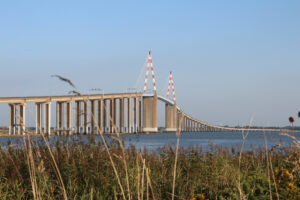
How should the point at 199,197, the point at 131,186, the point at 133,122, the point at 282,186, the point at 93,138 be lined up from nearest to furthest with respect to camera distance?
1. the point at 199,197
2. the point at 282,186
3. the point at 131,186
4. the point at 93,138
5. the point at 133,122

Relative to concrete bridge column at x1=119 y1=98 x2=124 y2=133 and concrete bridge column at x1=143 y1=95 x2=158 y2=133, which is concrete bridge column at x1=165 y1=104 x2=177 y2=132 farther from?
concrete bridge column at x1=119 y1=98 x2=124 y2=133

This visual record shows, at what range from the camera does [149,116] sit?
9544 centimetres

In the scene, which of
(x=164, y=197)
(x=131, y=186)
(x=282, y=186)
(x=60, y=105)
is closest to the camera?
(x=282, y=186)

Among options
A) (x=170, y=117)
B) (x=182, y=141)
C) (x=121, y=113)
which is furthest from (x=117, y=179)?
(x=170, y=117)

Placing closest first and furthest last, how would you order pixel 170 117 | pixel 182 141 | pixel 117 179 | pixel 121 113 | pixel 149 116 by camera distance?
pixel 117 179
pixel 182 141
pixel 121 113
pixel 149 116
pixel 170 117

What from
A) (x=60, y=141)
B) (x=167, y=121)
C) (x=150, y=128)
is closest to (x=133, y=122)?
(x=150, y=128)

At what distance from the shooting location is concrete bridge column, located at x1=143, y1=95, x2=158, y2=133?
94.3 metres

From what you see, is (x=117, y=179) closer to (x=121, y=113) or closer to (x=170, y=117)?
(x=121, y=113)

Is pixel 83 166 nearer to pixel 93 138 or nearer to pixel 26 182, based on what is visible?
pixel 26 182

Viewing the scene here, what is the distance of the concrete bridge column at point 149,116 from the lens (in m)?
94.3

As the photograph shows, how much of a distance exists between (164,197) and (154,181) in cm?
43

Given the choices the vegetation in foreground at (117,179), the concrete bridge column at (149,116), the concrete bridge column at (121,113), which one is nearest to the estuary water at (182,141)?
the vegetation in foreground at (117,179)

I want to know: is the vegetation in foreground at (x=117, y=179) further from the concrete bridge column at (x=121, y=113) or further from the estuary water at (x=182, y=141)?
the concrete bridge column at (x=121, y=113)

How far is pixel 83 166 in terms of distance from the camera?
697cm
